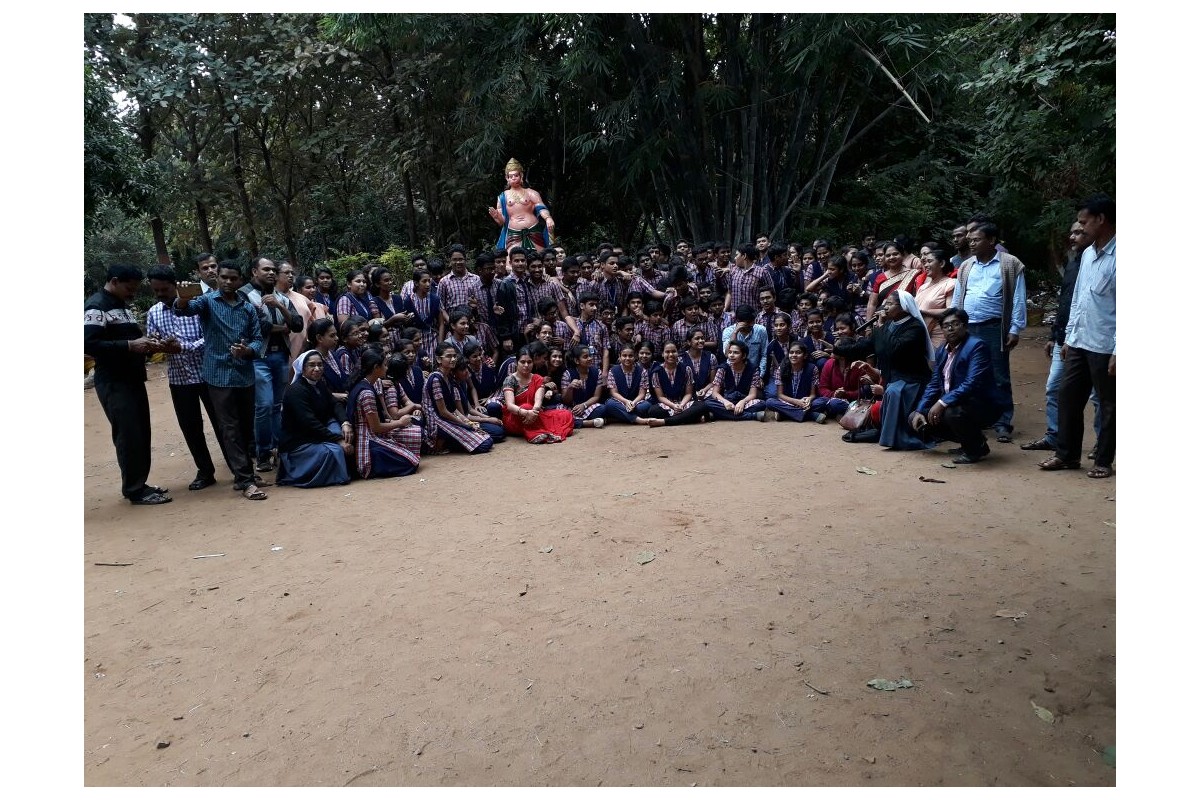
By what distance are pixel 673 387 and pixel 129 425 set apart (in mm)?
4493

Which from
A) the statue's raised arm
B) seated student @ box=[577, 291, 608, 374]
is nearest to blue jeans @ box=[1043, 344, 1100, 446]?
seated student @ box=[577, 291, 608, 374]

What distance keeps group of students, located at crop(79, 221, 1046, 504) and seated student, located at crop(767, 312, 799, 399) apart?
0.02m

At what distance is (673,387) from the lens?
770 centimetres

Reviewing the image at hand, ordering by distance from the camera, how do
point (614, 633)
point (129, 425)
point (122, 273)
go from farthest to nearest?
point (129, 425) < point (122, 273) < point (614, 633)

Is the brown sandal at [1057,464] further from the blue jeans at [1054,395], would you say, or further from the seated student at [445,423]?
the seated student at [445,423]

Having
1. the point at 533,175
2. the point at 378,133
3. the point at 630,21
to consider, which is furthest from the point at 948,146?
the point at 378,133

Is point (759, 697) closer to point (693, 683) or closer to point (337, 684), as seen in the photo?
point (693, 683)

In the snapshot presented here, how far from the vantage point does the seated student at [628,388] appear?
7.55 meters

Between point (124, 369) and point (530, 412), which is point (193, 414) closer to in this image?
point (124, 369)

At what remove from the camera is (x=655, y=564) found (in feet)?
12.7

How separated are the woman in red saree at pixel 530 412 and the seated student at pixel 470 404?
130 millimetres

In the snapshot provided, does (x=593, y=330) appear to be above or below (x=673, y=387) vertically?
above

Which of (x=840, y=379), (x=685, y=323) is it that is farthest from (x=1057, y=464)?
(x=685, y=323)

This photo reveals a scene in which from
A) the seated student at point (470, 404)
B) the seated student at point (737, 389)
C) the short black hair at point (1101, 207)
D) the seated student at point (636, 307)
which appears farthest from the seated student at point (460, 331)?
the short black hair at point (1101, 207)
